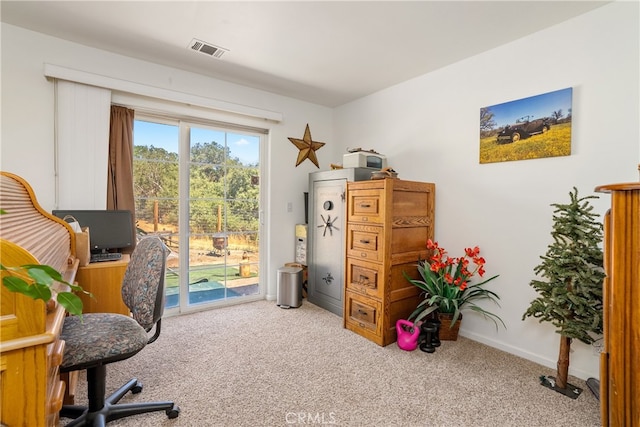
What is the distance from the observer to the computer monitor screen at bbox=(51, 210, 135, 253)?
8.07 ft

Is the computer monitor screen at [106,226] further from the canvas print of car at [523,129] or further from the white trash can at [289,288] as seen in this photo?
the canvas print of car at [523,129]

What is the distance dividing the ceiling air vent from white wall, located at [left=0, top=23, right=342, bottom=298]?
55 cm

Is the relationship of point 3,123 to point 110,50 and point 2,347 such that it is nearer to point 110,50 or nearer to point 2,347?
point 110,50

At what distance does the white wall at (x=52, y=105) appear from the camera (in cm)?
236

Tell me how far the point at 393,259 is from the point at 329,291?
1.06 meters

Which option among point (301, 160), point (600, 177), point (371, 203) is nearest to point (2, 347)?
point (371, 203)

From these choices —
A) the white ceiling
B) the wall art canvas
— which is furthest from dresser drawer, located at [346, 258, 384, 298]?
the white ceiling

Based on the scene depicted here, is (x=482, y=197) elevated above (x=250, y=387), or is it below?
above

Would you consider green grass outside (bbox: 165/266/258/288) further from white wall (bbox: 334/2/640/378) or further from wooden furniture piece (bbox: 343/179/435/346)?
white wall (bbox: 334/2/640/378)

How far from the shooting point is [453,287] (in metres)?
2.55

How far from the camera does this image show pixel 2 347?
78cm

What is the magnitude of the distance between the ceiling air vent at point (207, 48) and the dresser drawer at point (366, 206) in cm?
176

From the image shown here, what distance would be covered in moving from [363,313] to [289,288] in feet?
3.48

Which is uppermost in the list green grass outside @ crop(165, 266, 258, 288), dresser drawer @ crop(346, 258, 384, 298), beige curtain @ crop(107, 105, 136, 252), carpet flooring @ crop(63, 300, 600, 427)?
beige curtain @ crop(107, 105, 136, 252)
